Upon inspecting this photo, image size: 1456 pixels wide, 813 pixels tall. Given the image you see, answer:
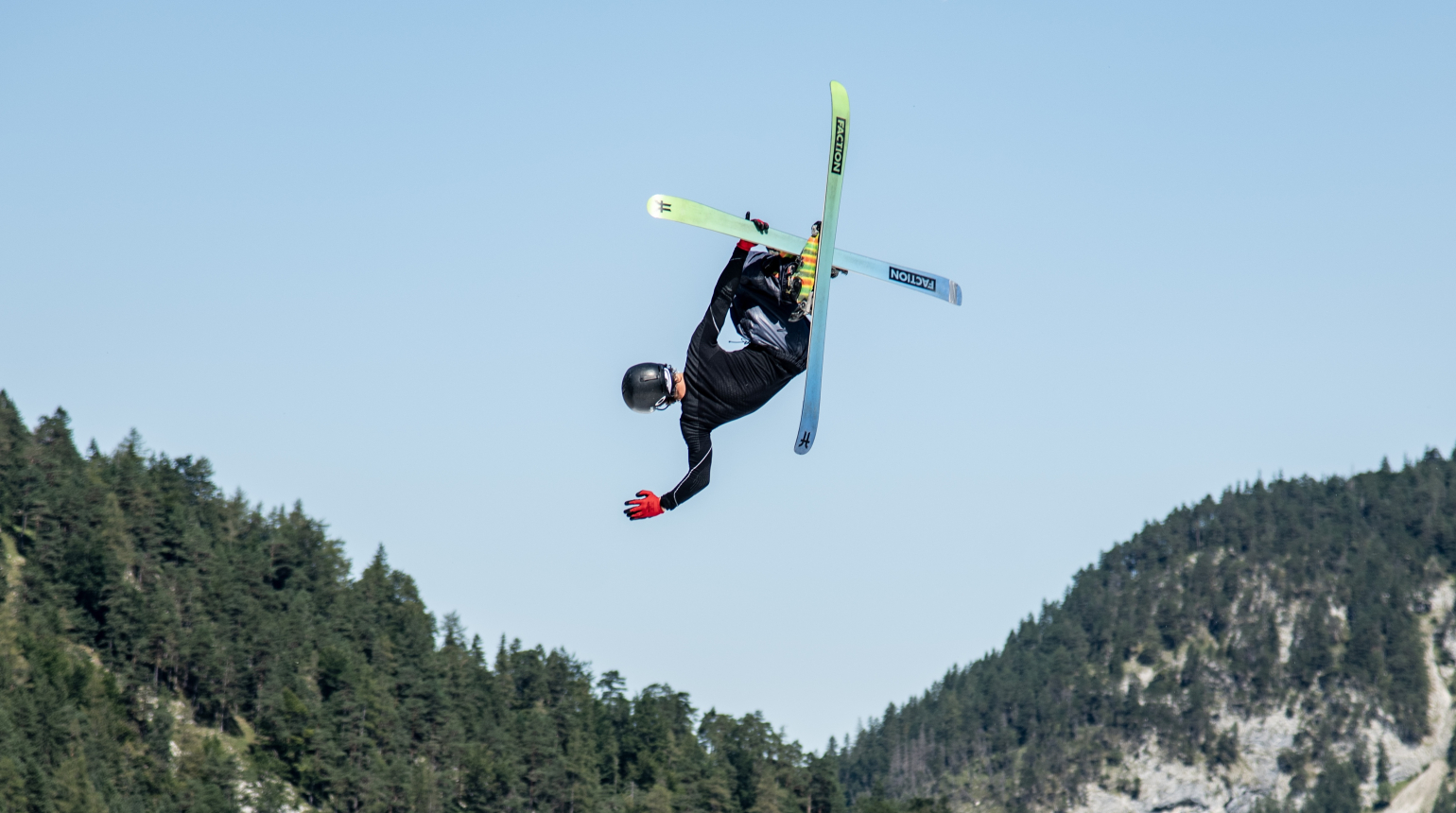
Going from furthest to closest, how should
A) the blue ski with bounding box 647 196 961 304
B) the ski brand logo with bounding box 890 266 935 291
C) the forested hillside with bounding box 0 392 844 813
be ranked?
the forested hillside with bounding box 0 392 844 813 → the ski brand logo with bounding box 890 266 935 291 → the blue ski with bounding box 647 196 961 304

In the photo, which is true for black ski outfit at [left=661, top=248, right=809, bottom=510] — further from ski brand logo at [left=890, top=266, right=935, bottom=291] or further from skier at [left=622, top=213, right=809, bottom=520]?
ski brand logo at [left=890, top=266, right=935, bottom=291]

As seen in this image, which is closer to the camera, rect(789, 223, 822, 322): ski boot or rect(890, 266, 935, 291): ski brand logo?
rect(789, 223, 822, 322): ski boot

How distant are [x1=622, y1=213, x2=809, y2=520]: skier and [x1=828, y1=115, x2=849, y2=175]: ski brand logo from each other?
919mm

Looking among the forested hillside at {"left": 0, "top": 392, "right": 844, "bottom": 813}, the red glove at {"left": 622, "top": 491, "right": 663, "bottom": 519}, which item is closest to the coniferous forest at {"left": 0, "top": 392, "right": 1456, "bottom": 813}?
the forested hillside at {"left": 0, "top": 392, "right": 844, "bottom": 813}

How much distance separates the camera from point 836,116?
1514cm

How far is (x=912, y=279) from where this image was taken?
1605 centimetres

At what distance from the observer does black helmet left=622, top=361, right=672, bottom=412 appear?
1452 cm

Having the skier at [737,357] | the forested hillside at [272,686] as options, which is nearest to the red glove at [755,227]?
the skier at [737,357]

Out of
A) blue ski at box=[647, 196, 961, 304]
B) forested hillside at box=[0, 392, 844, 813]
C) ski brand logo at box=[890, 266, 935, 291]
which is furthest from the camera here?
forested hillside at box=[0, 392, 844, 813]

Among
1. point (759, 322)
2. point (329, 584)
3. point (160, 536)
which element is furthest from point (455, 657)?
point (759, 322)

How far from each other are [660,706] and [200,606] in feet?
140

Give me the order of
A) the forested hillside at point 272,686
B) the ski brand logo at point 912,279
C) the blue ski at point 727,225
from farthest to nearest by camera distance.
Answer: the forested hillside at point 272,686, the ski brand logo at point 912,279, the blue ski at point 727,225

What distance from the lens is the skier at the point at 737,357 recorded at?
14688mm

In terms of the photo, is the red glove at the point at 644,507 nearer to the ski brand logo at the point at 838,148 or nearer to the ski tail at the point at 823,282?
the ski tail at the point at 823,282
